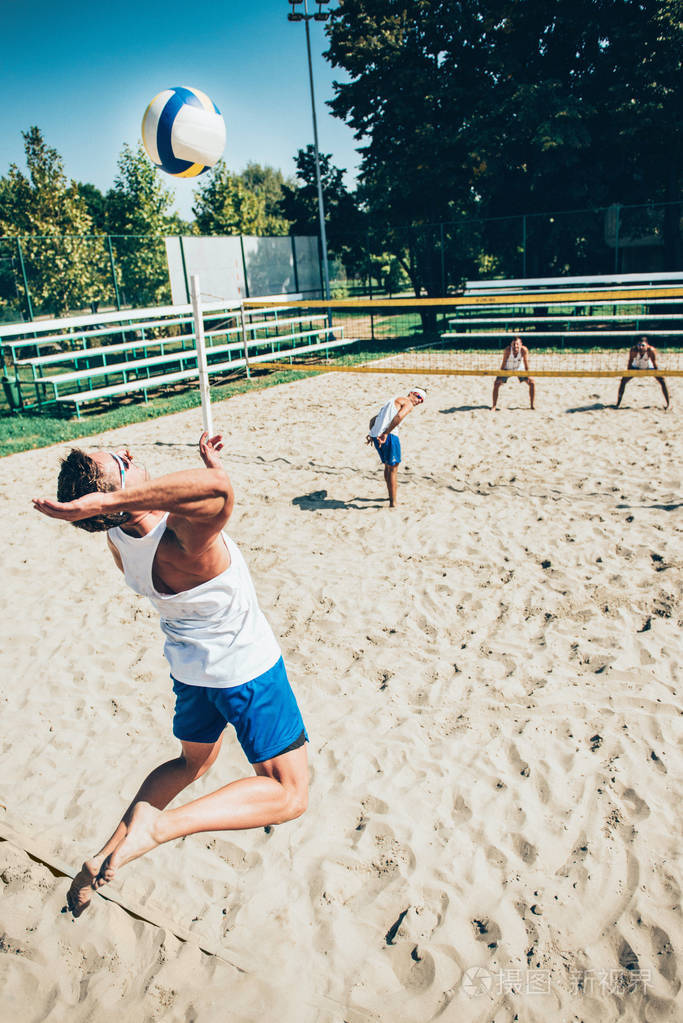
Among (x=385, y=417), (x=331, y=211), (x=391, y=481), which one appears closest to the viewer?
(x=385, y=417)

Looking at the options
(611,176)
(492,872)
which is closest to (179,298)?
(611,176)

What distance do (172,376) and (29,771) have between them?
36.8ft

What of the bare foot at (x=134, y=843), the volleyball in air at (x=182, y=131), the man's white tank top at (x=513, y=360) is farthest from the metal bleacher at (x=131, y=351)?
the bare foot at (x=134, y=843)

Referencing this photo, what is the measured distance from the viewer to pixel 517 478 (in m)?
7.27

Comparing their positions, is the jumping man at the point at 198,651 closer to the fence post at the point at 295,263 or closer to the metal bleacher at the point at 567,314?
the metal bleacher at the point at 567,314

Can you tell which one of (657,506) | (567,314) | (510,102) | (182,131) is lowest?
(657,506)

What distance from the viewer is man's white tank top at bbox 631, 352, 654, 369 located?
9203mm

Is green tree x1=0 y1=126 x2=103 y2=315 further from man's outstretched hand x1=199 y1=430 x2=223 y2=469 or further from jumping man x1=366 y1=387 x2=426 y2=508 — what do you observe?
man's outstretched hand x1=199 y1=430 x2=223 y2=469

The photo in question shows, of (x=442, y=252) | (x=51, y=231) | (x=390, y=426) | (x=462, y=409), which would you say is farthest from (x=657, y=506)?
(x=51, y=231)

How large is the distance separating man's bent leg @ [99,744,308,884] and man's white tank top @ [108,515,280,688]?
0.35 metres

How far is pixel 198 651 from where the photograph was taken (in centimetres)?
234

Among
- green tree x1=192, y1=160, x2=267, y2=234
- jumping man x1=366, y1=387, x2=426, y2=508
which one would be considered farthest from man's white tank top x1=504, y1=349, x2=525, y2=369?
green tree x1=192, y1=160, x2=267, y2=234

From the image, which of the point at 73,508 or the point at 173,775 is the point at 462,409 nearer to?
the point at 173,775

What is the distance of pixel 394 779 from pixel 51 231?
2150cm
